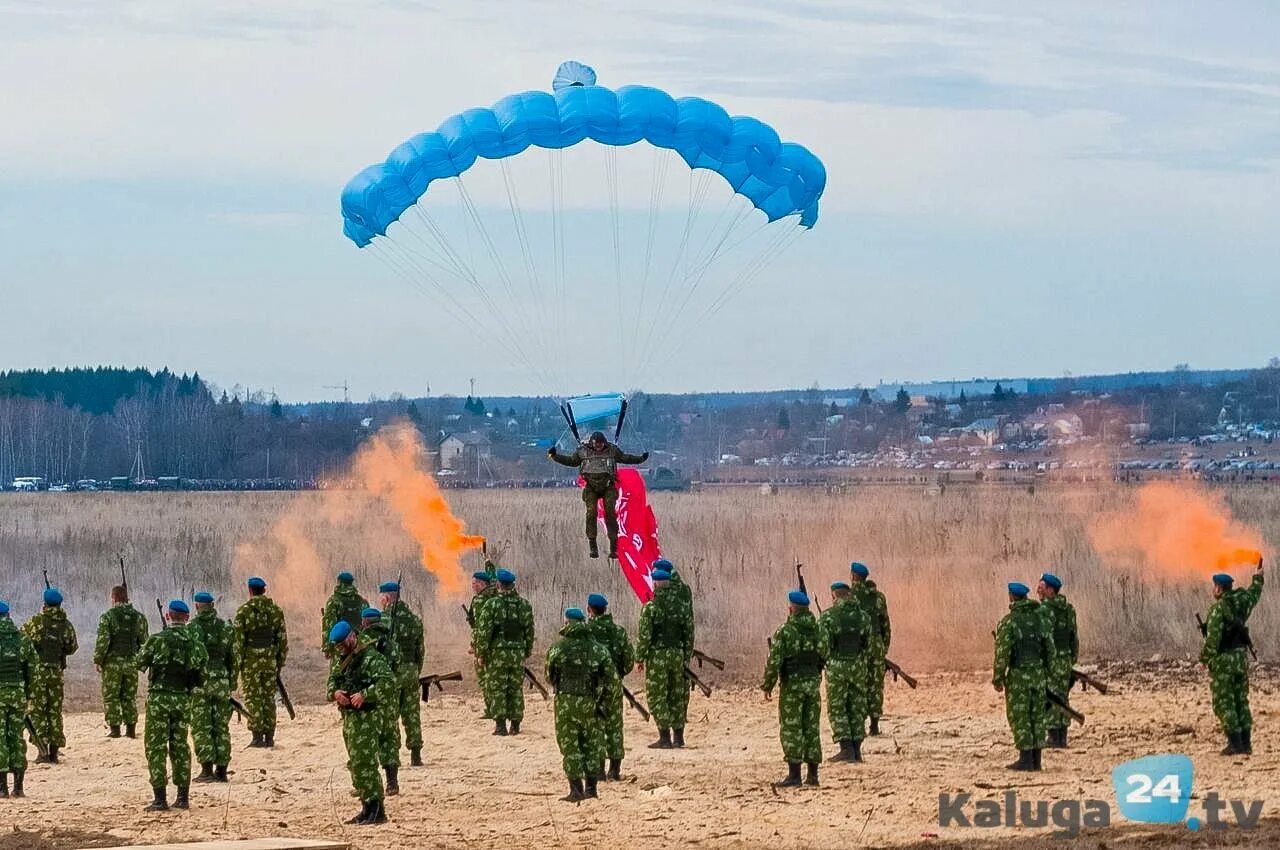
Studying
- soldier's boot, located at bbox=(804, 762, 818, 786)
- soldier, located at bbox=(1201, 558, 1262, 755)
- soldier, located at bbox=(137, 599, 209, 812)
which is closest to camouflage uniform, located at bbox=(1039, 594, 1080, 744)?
soldier, located at bbox=(1201, 558, 1262, 755)

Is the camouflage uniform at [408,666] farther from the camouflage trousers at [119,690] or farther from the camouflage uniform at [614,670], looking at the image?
the camouflage trousers at [119,690]

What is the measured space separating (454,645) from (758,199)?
7.85 m

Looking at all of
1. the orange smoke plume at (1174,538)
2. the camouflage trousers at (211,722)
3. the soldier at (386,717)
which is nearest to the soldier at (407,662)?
the soldier at (386,717)

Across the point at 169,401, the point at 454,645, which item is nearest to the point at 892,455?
the point at 169,401

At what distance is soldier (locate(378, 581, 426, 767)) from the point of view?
57.2 ft

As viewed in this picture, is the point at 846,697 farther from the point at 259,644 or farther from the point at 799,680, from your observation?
the point at 259,644

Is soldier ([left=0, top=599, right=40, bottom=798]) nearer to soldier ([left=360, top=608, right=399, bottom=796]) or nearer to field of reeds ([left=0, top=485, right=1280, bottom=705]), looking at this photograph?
soldier ([left=360, top=608, right=399, bottom=796])

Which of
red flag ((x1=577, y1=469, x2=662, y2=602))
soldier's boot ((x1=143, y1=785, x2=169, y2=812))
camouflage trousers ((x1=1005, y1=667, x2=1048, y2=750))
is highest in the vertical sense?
red flag ((x1=577, y1=469, x2=662, y2=602))

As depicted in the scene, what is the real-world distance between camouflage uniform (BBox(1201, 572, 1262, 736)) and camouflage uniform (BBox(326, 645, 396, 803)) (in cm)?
753

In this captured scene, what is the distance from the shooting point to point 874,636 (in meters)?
18.8

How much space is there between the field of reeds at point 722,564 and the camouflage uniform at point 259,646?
4.31 meters

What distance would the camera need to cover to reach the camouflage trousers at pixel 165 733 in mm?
15367

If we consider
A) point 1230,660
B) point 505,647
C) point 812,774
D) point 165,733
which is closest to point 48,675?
point 165,733

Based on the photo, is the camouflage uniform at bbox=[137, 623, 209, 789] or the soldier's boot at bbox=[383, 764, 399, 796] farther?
the soldier's boot at bbox=[383, 764, 399, 796]
